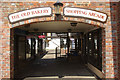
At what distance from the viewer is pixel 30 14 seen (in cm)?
552

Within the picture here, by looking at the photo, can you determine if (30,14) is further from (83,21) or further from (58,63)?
(58,63)

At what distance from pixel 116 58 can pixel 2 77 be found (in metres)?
5.06

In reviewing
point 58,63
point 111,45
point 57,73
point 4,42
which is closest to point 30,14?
point 4,42

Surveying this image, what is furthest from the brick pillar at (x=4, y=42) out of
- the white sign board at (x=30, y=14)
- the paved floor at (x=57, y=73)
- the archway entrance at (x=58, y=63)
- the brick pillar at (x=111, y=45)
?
the brick pillar at (x=111, y=45)

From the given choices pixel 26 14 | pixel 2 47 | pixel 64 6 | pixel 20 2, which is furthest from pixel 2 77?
pixel 64 6

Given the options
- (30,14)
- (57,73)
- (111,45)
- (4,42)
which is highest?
(30,14)

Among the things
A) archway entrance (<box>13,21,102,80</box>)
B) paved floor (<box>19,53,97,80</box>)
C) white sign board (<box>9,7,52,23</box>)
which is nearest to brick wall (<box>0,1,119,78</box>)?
white sign board (<box>9,7,52,23</box>)

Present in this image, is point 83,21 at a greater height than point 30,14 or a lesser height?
lesser

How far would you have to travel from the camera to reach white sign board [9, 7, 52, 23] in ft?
18.1

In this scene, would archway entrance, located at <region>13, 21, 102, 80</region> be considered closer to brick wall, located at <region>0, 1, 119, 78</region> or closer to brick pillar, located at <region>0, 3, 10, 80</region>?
brick wall, located at <region>0, 1, 119, 78</region>

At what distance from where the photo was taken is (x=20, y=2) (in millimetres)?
5629

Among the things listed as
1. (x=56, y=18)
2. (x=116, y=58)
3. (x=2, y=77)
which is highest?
(x=56, y=18)

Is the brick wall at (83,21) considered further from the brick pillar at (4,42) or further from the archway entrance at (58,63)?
the archway entrance at (58,63)

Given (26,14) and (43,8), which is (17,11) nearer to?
(26,14)
